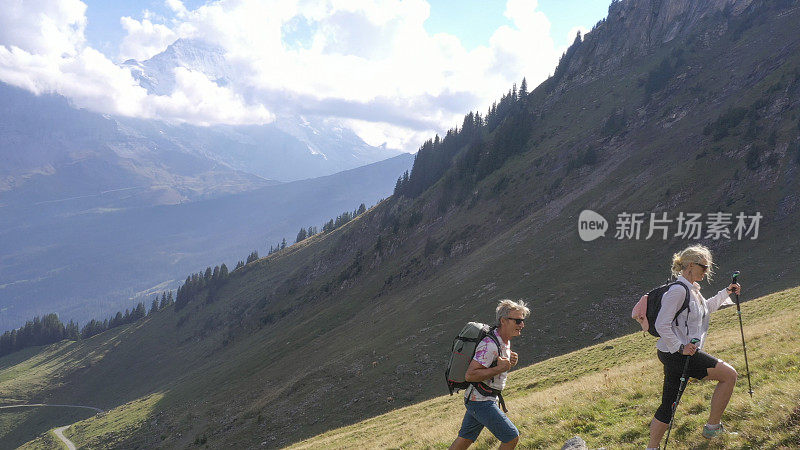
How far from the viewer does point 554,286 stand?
177ft

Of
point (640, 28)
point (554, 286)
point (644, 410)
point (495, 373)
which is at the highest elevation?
point (640, 28)

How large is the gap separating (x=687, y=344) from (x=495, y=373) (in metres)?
3.48

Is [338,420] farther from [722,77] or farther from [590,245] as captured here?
[722,77]

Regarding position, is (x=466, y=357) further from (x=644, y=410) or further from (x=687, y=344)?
(x=644, y=410)

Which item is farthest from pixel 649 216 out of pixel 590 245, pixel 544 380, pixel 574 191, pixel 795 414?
pixel 795 414

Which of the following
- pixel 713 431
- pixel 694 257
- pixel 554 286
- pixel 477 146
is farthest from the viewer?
pixel 477 146

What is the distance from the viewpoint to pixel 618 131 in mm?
101062

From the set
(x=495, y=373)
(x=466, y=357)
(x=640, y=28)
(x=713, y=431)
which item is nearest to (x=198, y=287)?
(x=640, y=28)

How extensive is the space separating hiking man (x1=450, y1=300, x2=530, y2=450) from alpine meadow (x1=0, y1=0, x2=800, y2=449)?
3.64 m

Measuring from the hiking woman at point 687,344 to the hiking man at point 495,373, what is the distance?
8.17 ft

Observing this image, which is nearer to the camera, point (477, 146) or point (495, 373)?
point (495, 373)

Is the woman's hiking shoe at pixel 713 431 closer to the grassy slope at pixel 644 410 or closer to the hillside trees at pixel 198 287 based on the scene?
the grassy slope at pixel 644 410

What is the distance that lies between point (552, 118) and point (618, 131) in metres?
39.9

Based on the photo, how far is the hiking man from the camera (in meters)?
8.12
